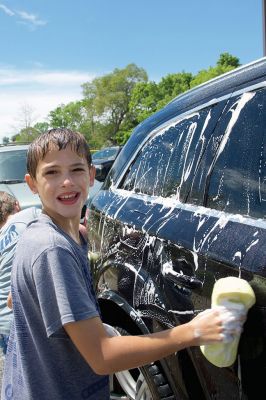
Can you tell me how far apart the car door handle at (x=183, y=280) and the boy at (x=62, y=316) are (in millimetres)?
380

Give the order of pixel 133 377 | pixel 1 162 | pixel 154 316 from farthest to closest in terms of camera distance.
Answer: pixel 1 162
pixel 133 377
pixel 154 316

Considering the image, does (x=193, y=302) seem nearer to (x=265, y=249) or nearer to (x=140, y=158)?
(x=265, y=249)

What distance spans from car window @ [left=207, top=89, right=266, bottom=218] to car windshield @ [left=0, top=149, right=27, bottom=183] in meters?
6.89

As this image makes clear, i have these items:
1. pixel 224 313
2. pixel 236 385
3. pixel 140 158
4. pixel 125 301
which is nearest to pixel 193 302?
pixel 236 385

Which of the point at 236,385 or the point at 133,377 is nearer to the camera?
the point at 236,385

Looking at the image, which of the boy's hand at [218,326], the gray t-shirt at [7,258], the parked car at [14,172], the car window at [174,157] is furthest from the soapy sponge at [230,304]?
the parked car at [14,172]

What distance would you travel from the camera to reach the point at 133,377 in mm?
2447

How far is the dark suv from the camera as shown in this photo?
1498 millimetres

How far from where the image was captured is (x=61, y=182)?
1.49 m

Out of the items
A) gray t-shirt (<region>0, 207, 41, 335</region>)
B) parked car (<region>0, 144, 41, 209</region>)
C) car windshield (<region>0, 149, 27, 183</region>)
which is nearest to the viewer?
gray t-shirt (<region>0, 207, 41, 335</region>)

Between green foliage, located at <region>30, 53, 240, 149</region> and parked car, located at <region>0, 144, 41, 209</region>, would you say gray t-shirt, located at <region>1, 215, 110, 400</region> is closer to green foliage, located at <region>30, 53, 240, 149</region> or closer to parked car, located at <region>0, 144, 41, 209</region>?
parked car, located at <region>0, 144, 41, 209</region>

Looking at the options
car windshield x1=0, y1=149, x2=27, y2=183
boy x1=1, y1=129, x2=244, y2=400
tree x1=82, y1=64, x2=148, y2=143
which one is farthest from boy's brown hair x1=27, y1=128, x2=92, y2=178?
tree x1=82, y1=64, x2=148, y2=143

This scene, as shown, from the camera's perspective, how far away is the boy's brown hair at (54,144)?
151 centimetres

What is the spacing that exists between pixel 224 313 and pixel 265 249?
249 mm
